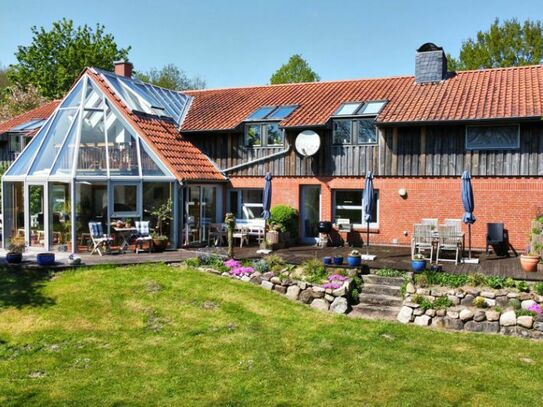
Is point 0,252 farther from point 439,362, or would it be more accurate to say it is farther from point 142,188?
point 439,362

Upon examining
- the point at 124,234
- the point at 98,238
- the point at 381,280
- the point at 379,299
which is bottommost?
the point at 379,299

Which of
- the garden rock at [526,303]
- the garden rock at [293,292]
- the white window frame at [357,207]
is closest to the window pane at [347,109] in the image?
the white window frame at [357,207]

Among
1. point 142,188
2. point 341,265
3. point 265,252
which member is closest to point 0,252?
point 142,188

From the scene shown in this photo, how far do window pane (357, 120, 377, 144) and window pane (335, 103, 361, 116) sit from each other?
572 millimetres

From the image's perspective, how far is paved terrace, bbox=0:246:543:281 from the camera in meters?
13.6

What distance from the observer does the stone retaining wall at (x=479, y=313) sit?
36.9 ft

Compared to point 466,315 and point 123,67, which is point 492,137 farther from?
point 123,67

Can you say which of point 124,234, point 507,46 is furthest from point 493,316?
point 507,46

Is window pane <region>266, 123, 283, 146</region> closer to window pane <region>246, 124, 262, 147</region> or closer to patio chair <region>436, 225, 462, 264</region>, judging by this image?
window pane <region>246, 124, 262, 147</region>

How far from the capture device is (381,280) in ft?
44.7

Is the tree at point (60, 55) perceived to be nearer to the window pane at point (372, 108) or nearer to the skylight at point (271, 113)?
the skylight at point (271, 113)

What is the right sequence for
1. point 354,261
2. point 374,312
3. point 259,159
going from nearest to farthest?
point 374,312, point 354,261, point 259,159

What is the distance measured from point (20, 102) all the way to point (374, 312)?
37287 mm

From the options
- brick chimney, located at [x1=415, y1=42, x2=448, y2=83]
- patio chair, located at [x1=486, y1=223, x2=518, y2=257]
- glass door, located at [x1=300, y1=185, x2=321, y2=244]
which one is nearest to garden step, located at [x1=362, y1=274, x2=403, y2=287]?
patio chair, located at [x1=486, y1=223, x2=518, y2=257]
